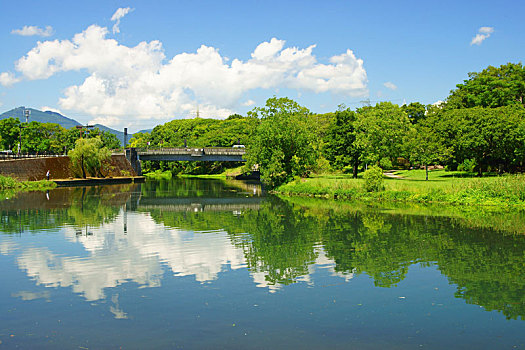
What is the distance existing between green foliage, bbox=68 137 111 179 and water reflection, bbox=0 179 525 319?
46.7 meters

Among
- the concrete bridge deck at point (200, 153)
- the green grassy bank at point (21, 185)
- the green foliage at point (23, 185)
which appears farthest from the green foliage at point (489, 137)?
the green foliage at point (23, 185)

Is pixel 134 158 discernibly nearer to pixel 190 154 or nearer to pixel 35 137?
pixel 190 154

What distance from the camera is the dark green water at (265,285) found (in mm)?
12742

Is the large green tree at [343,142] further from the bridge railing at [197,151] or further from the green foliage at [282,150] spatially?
the bridge railing at [197,151]

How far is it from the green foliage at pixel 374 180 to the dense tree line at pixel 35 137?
8042 centimetres

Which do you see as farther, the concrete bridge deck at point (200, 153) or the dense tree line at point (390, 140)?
the concrete bridge deck at point (200, 153)

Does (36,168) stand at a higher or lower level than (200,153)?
lower

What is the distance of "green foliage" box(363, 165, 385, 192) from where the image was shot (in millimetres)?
52094

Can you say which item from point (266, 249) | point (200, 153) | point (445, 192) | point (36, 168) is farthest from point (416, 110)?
point (266, 249)

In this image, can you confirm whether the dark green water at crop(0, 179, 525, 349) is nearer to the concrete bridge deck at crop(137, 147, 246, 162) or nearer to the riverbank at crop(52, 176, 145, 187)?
the riverbank at crop(52, 176, 145, 187)

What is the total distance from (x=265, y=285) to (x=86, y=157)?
77584 mm

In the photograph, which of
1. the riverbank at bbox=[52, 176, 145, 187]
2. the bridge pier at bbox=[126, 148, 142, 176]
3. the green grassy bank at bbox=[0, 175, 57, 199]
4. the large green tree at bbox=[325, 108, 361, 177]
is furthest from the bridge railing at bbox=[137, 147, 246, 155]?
the green grassy bank at bbox=[0, 175, 57, 199]

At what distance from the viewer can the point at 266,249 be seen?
2461 centimetres

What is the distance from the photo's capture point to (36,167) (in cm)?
7931
